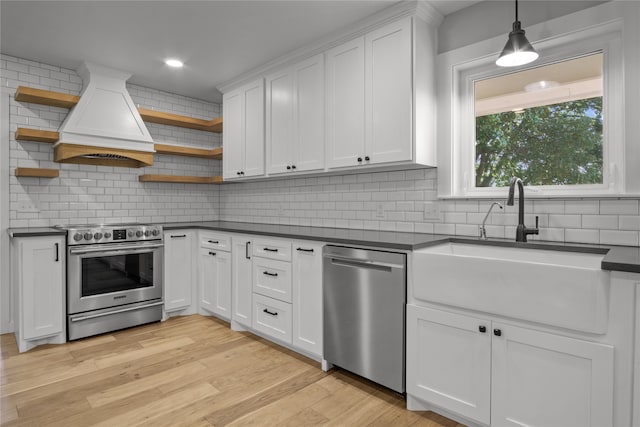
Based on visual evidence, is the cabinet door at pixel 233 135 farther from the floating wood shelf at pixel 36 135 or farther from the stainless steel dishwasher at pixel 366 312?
the stainless steel dishwasher at pixel 366 312

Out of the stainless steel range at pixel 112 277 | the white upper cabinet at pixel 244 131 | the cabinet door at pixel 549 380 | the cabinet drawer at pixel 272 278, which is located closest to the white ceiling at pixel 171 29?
the white upper cabinet at pixel 244 131

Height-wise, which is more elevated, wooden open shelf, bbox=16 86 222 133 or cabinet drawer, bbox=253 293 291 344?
wooden open shelf, bbox=16 86 222 133

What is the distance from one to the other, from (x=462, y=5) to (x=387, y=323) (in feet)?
7.13

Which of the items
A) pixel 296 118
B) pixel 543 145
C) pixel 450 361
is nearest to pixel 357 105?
pixel 296 118

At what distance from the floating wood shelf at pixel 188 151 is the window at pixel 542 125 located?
2.96 meters

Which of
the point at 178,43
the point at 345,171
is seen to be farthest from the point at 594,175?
the point at 178,43

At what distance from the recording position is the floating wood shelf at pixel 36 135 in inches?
126

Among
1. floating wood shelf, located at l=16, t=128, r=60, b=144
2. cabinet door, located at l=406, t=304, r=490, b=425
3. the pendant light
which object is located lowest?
cabinet door, located at l=406, t=304, r=490, b=425

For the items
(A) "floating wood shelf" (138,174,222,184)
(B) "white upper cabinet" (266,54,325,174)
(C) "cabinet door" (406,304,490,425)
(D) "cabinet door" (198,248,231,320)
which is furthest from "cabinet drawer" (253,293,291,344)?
(A) "floating wood shelf" (138,174,222,184)

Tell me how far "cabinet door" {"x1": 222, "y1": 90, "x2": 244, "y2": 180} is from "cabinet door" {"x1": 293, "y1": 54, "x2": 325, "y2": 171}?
0.89 meters

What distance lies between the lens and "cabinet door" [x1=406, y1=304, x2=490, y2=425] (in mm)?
1777

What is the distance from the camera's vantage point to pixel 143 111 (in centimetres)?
388

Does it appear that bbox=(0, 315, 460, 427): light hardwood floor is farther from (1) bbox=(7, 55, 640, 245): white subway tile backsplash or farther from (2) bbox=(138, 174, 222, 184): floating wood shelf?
(2) bbox=(138, 174, 222, 184): floating wood shelf

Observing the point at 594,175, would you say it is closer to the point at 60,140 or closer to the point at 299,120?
the point at 299,120
